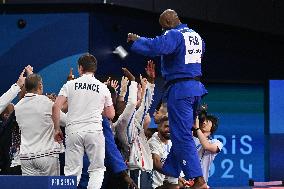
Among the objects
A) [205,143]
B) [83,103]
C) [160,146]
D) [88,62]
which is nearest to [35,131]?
[83,103]

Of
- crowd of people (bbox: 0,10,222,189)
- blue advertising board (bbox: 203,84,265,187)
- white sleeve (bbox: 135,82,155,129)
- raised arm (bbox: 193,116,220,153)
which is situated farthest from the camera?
blue advertising board (bbox: 203,84,265,187)

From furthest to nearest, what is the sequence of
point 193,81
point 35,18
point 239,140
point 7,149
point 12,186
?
point 239,140 → point 35,18 → point 7,149 → point 193,81 → point 12,186

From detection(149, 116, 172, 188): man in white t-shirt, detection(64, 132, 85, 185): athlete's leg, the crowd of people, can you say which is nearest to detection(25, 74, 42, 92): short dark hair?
the crowd of people

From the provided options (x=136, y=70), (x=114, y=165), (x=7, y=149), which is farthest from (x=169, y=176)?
(x=136, y=70)

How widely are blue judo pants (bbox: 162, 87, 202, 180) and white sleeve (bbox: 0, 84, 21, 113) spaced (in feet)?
6.54

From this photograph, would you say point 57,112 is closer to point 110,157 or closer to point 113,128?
point 110,157

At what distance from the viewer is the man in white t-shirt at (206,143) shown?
401 inches

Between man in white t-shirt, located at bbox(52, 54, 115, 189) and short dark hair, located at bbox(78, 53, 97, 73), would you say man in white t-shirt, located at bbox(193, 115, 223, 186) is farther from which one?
short dark hair, located at bbox(78, 53, 97, 73)

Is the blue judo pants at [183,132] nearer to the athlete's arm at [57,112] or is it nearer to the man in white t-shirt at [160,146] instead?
the athlete's arm at [57,112]

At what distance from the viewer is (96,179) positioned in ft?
30.7

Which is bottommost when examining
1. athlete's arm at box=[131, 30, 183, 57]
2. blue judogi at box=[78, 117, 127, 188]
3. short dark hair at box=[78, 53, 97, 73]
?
blue judogi at box=[78, 117, 127, 188]

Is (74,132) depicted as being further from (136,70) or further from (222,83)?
(222,83)

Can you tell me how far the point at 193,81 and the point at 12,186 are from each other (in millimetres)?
2502

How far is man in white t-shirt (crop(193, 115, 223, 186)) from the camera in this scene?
401 inches
